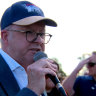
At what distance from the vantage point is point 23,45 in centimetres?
183

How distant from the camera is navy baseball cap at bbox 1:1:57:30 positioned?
1.92m

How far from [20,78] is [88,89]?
7.98 feet

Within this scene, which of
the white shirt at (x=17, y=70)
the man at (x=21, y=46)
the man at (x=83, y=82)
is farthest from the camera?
Result: the man at (x=83, y=82)

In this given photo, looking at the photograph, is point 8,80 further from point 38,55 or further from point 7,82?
point 38,55

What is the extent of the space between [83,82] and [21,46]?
7.81ft

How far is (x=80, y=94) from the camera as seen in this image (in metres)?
3.88

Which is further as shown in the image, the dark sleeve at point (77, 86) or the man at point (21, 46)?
the dark sleeve at point (77, 86)

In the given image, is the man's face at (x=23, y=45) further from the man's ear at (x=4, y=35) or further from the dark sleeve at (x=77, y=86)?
the dark sleeve at (x=77, y=86)

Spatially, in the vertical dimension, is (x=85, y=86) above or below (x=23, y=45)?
below

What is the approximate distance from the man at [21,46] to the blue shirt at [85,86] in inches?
80.9

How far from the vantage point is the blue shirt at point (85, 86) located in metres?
3.84

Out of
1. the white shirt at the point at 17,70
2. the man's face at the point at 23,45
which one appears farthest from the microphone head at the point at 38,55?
A: the white shirt at the point at 17,70

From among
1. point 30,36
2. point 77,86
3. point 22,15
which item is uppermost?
point 22,15

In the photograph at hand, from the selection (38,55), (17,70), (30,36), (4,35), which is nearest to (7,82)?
(17,70)
